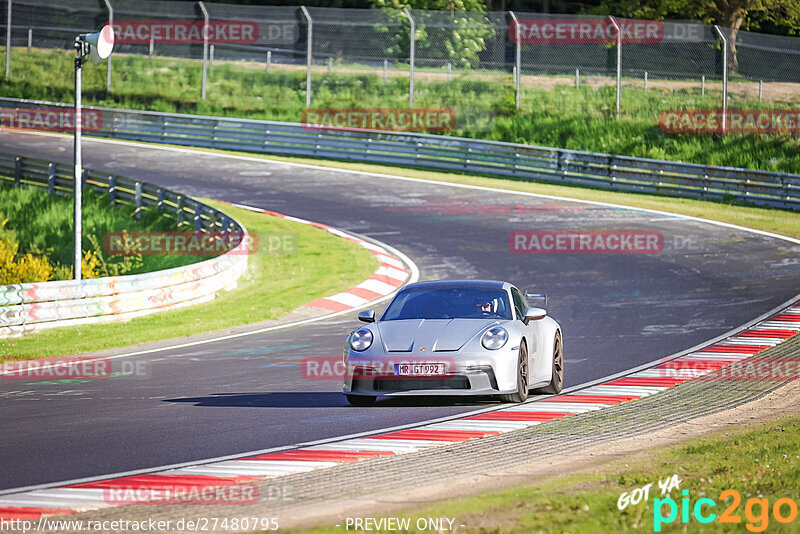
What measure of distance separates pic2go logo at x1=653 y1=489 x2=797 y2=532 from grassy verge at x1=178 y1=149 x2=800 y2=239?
20.4m

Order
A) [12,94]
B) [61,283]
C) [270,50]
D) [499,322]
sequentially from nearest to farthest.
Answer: [499,322], [61,283], [270,50], [12,94]

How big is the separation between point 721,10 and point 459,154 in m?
16.1

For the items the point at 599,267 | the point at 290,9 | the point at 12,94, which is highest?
the point at 290,9

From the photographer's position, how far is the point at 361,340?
10.9m

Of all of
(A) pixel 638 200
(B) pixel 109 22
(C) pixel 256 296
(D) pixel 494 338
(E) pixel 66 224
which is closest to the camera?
(D) pixel 494 338

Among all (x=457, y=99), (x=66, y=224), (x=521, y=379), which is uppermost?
(x=457, y=99)

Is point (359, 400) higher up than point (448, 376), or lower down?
lower down

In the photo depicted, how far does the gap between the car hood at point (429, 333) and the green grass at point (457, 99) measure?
80.1 feet

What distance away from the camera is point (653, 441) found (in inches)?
365

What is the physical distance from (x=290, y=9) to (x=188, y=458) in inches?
1246

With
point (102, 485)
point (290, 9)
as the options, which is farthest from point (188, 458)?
point (290, 9)

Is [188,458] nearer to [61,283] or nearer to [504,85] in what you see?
[61,283]

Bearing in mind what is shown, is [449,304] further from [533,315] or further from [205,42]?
[205,42]
